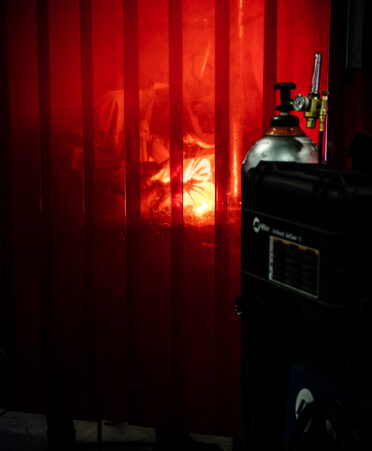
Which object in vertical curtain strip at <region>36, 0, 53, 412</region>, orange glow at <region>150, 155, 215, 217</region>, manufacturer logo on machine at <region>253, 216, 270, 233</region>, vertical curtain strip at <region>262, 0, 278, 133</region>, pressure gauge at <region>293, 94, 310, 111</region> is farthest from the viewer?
vertical curtain strip at <region>36, 0, 53, 412</region>

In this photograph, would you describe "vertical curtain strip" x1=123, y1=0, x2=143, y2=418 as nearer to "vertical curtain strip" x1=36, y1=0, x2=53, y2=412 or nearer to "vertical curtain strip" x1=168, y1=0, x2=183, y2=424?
"vertical curtain strip" x1=168, y1=0, x2=183, y2=424

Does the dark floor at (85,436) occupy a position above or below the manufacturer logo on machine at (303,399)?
below

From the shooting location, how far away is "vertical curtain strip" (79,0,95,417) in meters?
2.54

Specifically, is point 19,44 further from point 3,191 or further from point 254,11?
point 254,11

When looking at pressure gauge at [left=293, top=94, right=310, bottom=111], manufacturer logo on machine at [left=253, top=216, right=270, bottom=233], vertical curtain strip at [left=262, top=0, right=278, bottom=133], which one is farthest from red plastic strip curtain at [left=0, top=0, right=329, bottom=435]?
manufacturer logo on machine at [left=253, top=216, right=270, bottom=233]

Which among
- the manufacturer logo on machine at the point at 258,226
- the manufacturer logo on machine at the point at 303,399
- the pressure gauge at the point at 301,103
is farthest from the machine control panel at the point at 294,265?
the pressure gauge at the point at 301,103

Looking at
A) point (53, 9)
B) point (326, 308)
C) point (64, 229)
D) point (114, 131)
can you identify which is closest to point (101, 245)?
point (64, 229)

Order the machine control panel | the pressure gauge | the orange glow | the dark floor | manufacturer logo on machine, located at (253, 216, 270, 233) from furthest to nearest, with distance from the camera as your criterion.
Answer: the dark floor
the orange glow
the pressure gauge
manufacturer logo on machine, located at (253, 216, 270, 233)
the machine control panel

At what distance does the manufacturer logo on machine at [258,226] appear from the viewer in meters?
1.60

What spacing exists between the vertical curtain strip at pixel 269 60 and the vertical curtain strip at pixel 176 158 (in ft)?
1.05

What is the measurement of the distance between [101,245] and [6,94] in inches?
29.3

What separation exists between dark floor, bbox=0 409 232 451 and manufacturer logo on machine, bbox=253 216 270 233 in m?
1.61

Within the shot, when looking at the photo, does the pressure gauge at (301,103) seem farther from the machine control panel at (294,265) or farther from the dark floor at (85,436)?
the dark floor at (85,436)

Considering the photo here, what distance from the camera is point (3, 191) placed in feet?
9.06
